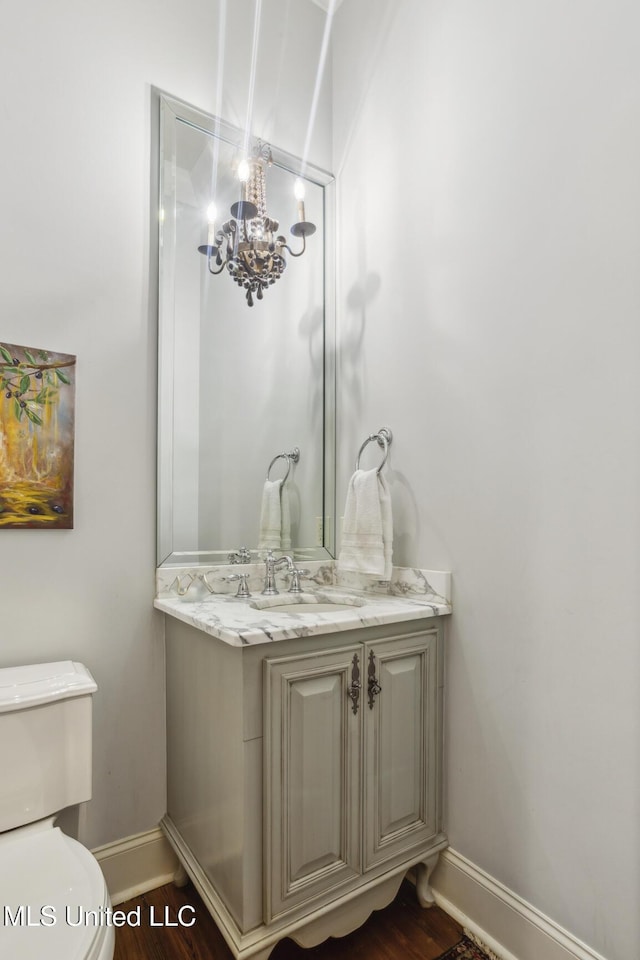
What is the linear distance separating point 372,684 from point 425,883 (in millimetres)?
650

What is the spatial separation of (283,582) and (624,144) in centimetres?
155

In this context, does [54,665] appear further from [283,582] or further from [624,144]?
[624,144]

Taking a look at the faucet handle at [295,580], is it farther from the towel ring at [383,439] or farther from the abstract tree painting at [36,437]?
the abstract tree painting at [36,437]

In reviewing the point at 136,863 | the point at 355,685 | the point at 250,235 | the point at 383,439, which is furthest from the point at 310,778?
the point at 250,235

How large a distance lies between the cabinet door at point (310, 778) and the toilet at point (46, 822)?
1.29 feet

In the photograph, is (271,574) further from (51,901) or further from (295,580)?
(51,901)

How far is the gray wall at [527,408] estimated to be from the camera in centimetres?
115

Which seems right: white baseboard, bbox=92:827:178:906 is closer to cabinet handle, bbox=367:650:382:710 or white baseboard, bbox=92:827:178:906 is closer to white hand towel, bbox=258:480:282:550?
cabinet handle, bbox=367:650:382:710

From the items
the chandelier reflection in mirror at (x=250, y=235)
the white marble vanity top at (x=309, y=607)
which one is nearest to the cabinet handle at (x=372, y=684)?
the white marble vanity top at (x=309, y=607)

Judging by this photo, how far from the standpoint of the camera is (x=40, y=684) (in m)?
1.24

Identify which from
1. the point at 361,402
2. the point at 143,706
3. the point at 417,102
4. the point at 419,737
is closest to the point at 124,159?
the point at 417,102

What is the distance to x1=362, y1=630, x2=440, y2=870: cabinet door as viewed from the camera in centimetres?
136

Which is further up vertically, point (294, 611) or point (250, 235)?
point (250, 235)

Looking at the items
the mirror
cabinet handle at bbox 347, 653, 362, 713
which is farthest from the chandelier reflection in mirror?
cabinet handle at bbox 347, 653, 362, 713
